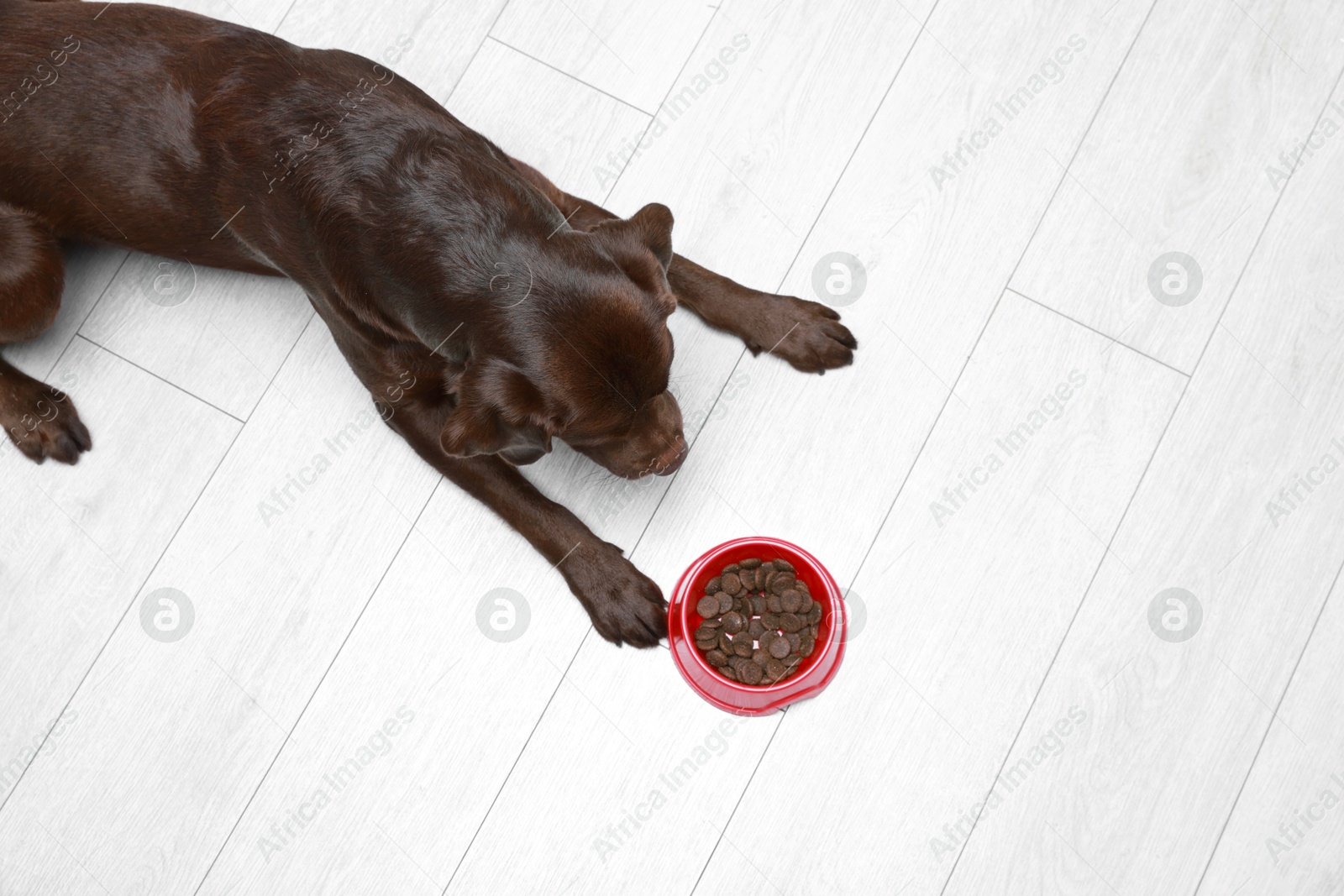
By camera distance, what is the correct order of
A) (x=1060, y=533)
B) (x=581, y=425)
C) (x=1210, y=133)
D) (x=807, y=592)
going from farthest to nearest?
(x=1210, y=133) → (x=1060, y=533) → (x=807, y=592) → (x=581, y=425)

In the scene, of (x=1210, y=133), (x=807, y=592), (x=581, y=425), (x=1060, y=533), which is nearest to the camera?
(x=581, y=425)

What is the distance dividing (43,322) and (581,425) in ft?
5.77

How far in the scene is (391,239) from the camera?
2.22m

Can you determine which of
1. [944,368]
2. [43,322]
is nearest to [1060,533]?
[944,368]

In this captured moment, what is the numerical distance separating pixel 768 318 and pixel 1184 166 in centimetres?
139

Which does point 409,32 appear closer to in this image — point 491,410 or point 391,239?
point 391,239

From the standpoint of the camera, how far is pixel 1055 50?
317 centimetres

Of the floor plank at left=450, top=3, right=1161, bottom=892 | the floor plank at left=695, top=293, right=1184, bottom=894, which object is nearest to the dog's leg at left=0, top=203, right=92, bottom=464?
the floor plank at left=450, top=3, right=1161, bottom=892

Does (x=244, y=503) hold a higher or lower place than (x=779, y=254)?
lower

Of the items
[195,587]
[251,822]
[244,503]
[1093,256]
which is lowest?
[251,822]

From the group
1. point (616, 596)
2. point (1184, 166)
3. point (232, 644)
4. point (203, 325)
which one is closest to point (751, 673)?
point (616, 596)

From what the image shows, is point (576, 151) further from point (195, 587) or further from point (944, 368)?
point (195, 587)

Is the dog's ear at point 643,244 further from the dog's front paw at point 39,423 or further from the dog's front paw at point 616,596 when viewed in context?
the dog's front paw at point 39,423

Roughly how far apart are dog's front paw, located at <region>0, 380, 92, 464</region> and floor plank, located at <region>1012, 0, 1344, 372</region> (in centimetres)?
282
